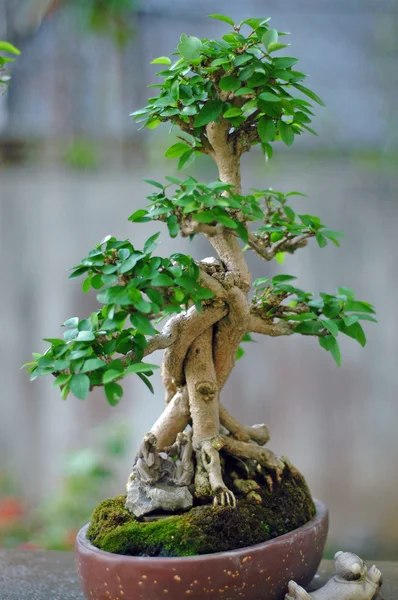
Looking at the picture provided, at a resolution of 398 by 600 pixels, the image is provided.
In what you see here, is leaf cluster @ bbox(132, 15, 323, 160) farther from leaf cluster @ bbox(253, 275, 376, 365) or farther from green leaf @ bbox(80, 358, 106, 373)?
green leaf @ bbox(80, 358, 106, 373)

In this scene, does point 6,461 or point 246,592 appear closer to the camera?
point 246,592

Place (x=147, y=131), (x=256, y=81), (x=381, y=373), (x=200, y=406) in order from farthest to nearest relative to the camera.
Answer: (x=147, y=131)
(x=381, y=373)
(x=200, y=406)
(x=256, y=81)

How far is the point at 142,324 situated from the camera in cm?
105

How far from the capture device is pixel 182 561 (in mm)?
1038

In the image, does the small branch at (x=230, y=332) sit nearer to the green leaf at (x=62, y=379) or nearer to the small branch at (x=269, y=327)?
the small branch at (x=269, y=327)

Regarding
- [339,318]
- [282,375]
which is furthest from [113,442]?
[339,318]

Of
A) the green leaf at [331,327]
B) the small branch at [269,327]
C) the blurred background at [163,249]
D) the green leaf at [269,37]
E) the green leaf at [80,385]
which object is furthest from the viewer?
the blurred background at [163,249]

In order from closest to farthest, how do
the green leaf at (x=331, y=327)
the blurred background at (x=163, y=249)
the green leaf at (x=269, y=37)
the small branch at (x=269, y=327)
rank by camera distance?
the green leaf at (x=269, y=37) → the green leaf at (x=331, y=327) → the small branch at (x=269, y=327) → the blurred background at (x=163, y=249)

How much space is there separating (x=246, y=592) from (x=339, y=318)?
0.52m

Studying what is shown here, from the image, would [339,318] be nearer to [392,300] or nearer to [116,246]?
[116,246]

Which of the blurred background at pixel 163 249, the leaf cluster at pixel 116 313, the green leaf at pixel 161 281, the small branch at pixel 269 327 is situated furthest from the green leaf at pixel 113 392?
the blurred background at pixel 163 249

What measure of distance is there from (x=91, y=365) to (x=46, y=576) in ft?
2.39

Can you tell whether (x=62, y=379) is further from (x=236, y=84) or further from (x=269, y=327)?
(x=236, y=84)

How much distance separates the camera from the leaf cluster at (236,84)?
3.79 ft
